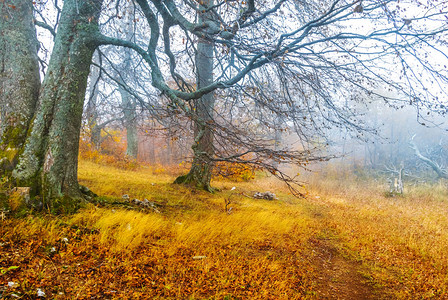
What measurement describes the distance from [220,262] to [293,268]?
3.94 feet

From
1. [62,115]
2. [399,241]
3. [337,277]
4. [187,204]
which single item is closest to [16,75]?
[62,115]

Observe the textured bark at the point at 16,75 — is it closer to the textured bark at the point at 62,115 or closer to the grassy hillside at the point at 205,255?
the textured bark at the point at 62,115

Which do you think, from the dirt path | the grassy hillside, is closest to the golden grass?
the grassy hillside

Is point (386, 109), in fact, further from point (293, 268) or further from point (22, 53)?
→ point (22, 53)

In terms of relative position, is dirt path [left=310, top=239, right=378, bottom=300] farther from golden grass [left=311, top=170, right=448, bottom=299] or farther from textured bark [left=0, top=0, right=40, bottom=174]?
textured bark [left=0, top=0, right=40, bottom=174]

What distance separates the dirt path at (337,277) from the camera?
3.48 metres

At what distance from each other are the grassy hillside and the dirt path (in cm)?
2

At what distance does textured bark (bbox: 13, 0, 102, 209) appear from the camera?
13.2 feet

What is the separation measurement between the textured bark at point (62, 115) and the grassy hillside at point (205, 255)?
0.71 m

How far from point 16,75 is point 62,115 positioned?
110 cm

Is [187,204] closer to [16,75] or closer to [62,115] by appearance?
[62,115]

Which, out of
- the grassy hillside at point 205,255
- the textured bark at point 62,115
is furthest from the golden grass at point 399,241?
the textured bark at point 62,115

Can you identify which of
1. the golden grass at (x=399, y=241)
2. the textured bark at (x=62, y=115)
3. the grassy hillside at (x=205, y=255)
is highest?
the textured bark at (x=62, y=115)

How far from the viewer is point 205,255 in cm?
368
